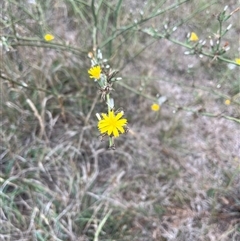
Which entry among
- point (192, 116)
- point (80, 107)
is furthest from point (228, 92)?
point (80, 107)

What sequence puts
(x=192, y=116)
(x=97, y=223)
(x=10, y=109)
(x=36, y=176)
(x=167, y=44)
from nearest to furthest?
(x=97, y=223), (x=36, y=176), (x=10, y=109), (x=192, y=116), (x=167, y=44)

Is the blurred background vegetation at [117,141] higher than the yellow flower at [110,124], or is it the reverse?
the blurred background vegetation at [117,141]

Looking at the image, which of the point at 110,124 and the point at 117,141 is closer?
the point at 110,124

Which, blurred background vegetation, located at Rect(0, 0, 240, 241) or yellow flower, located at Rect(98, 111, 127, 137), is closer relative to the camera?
yellow flower, located at Rect(98, 111, 127, 137)

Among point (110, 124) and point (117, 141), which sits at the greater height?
point (117, 141)

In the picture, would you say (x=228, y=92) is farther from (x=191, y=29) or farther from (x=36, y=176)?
(x=36, y=176)

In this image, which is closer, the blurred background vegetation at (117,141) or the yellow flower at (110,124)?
the yellow flower at (110,124)

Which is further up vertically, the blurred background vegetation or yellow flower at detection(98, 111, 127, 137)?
the blurred background vegetation

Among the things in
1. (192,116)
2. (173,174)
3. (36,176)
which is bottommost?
(36,176)
